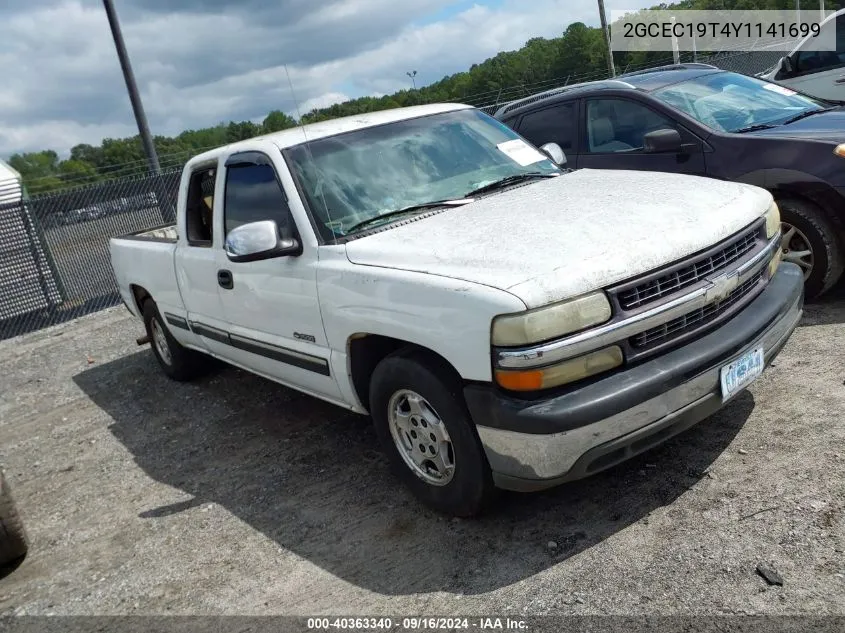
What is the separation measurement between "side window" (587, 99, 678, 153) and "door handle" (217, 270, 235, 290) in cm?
358

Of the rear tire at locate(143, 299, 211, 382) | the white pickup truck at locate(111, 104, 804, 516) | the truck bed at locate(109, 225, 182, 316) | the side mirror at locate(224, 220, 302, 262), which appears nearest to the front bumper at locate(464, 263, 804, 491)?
the white pickup truck at locate(111, 104, 804, 516)

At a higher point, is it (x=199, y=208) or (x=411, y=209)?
(x=199, y=208)

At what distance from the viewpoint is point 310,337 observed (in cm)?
409

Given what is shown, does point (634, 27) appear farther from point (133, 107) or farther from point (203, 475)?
point (203, 475)

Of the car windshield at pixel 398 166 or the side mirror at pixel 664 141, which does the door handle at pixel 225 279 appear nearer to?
the car windshield at pixel 398 166

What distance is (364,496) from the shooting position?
4.11 metres

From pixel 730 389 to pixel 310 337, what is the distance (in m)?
2.13

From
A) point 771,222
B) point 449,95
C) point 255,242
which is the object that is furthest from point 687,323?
point 449,95

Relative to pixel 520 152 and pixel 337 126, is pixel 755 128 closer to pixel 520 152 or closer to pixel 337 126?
pixel 520 152

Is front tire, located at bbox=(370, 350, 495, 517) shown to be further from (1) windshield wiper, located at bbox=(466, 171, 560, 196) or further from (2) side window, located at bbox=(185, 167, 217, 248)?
(2) side window, located at bbox=(185, 167, 217, 248)

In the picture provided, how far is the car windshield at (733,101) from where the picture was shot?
5.96 m

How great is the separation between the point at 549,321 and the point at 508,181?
1.70m

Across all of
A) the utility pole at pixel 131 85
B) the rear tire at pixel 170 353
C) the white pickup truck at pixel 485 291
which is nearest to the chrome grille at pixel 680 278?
the white pickup truck at pixel 485 291

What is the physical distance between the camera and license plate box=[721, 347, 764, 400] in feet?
10.6
